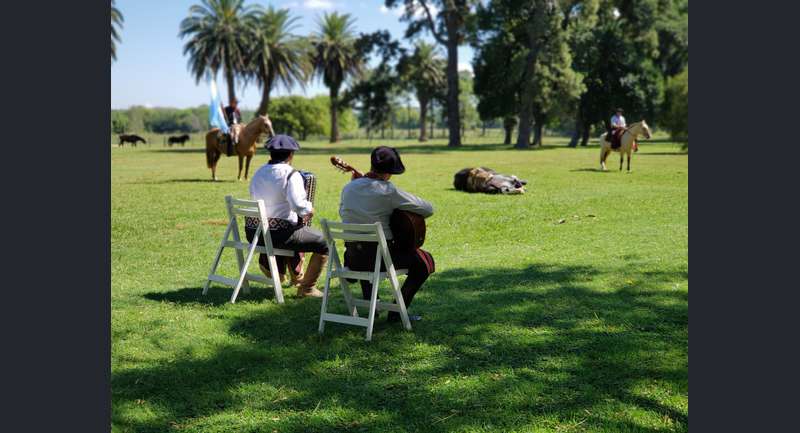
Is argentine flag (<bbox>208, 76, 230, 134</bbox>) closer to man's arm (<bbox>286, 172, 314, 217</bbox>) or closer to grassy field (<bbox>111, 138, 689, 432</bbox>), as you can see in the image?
grassy field (<bbox>111, 138, 689, 432</bbox>)

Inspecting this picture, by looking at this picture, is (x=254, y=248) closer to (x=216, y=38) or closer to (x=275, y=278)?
(x=275, y=278)

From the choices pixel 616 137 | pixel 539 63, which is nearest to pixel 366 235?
pixel 616 137

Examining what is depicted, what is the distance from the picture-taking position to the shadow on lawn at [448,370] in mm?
4363

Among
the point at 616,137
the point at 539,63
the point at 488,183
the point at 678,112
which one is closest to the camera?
the point at 488,183

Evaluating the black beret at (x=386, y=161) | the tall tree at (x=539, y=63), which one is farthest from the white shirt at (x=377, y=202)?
the tall tree at (x=539, y=63)

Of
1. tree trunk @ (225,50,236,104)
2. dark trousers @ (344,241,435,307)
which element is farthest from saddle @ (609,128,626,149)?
tree trunk @ (225,50,236,104)

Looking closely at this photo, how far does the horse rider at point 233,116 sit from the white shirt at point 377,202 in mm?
17280

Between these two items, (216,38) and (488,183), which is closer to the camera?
(488,183)

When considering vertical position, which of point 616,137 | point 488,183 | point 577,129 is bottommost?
point 488,183

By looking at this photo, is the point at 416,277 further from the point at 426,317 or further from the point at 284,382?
the point at 284,382

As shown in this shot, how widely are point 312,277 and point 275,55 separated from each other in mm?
61098

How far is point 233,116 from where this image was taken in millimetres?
23250

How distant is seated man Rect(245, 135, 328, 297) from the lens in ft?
23.0

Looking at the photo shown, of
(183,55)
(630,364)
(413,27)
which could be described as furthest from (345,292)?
(183,55)
